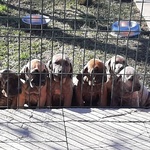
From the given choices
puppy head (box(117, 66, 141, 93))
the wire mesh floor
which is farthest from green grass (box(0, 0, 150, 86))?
the wire mesh floor

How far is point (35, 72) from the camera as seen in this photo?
448cm

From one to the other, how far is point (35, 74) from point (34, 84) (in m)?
0.11

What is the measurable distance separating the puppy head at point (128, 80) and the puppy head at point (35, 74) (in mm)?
728

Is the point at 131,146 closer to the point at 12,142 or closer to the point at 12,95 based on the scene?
the point at 12,142

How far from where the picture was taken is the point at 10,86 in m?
4.44

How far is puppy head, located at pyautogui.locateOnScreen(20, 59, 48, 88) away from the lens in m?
4.42

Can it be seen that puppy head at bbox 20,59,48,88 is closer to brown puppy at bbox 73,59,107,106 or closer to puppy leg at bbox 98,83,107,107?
brown puppy at bbox 73,59,107,106

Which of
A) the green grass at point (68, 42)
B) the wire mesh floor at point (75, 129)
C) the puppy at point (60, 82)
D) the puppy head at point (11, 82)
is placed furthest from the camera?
the green grass at point (68, 42)

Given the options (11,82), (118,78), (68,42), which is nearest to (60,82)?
(11,82)

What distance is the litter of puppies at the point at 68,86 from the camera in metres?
4.46

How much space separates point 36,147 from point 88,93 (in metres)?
1.20

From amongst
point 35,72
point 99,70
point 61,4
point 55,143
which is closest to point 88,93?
point 99,70

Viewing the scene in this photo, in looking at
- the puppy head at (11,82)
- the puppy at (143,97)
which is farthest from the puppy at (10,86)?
the puppy at (143,97)

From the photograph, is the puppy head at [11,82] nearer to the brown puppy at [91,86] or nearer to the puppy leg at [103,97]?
the brown puppy at [91,86]
